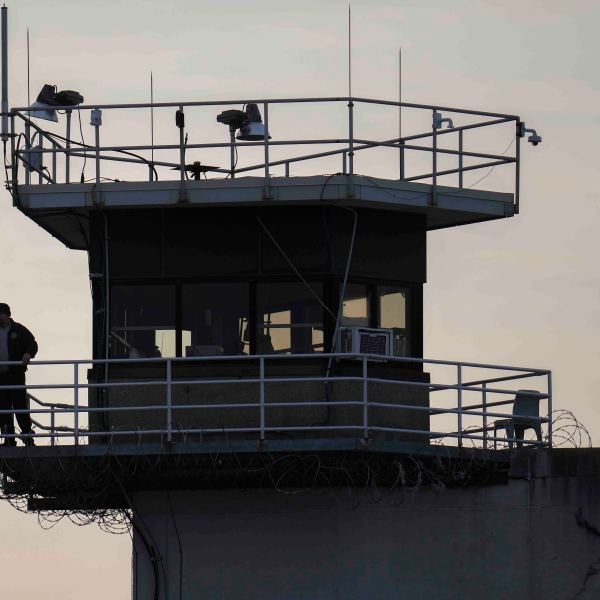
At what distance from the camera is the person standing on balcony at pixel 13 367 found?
1028 inches

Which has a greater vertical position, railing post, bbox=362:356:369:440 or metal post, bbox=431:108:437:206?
metal post, bbox=431:108:437:206

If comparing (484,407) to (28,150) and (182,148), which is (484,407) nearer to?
(182,148)

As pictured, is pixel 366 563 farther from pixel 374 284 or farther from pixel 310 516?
pixel 374 284

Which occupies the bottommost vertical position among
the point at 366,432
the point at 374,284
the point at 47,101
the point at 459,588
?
the point at 459,588

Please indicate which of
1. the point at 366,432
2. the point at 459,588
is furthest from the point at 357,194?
the point at 459,588

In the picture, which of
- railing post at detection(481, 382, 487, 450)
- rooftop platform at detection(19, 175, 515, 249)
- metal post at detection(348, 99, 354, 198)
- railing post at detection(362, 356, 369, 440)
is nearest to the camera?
railing post at detection(362, 356, 369, 440)

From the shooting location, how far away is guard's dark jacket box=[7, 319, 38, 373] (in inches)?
1035

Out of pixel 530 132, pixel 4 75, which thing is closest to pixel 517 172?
pixel 530 132

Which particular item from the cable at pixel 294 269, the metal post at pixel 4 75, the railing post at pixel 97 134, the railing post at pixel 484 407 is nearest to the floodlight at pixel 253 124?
the cable at pixel 294 269

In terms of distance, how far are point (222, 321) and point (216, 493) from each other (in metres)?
2.26

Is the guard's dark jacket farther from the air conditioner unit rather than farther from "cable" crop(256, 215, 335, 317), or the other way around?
the air conditioner unit

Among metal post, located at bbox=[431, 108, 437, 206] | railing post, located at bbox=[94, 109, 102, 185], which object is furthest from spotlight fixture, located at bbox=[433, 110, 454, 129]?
A: railing post, located at bbox=[94, 109, 102, 185]

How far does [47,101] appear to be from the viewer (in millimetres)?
27516

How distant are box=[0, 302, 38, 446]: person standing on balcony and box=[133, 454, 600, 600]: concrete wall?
2.33 m
